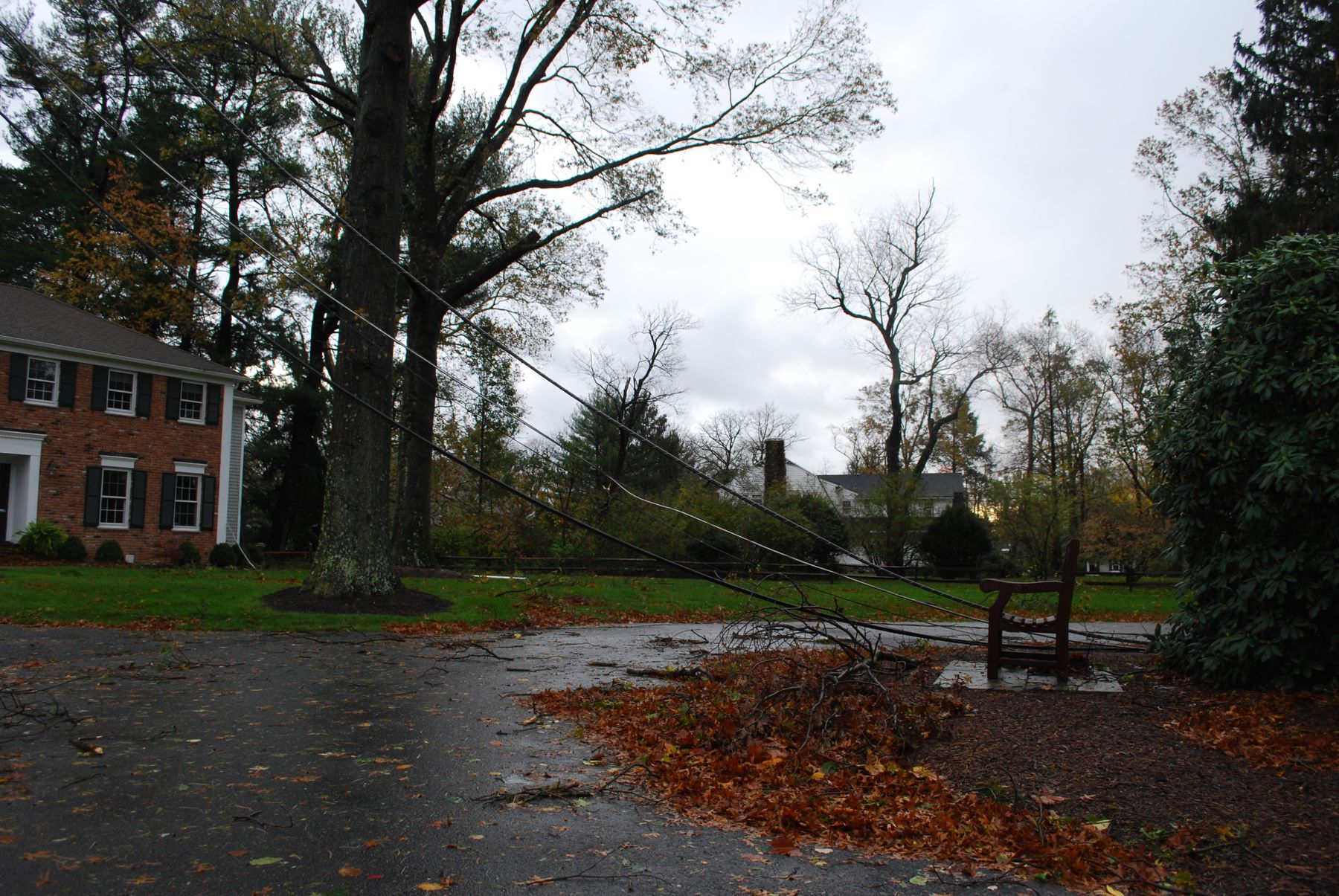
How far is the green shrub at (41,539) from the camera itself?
2281cm

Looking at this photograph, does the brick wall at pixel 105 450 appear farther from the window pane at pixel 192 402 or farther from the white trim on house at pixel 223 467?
the window pane at pixel 192 402

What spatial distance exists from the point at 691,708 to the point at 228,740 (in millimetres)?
3045

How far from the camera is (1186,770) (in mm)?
4773

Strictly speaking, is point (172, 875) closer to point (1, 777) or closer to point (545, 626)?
point (1, 777)

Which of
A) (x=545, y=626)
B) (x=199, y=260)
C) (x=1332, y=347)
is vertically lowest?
(x=545, y=626)

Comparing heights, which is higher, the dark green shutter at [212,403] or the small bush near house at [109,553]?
the dark green shutter at [212,403]

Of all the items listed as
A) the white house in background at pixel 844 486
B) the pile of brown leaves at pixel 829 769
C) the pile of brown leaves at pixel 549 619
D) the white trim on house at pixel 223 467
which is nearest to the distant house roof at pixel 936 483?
the white house in background at pixel 844 486

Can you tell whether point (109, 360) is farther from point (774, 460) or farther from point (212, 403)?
point (774, 460)

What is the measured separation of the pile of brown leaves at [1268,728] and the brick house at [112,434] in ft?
87.5

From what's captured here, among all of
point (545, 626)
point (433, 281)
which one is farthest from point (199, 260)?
point (545, 626)

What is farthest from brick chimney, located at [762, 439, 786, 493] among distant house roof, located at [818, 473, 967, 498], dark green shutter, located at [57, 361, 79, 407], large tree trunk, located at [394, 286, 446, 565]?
dark green shutter, located at [57, 361, 79, 407]

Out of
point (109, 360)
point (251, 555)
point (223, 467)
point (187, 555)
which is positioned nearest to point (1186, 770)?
point (187, 555)

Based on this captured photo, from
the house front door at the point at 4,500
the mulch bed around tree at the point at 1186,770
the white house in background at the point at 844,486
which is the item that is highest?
→ the white house in background at the point at 844,486

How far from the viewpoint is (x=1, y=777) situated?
183 inches
